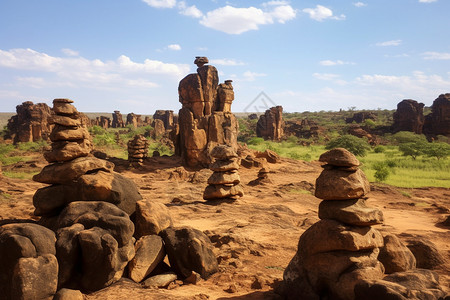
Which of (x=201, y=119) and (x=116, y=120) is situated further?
(x=116, y=120)

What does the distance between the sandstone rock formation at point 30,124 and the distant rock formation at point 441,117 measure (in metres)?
48.7

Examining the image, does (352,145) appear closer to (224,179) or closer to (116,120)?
(224,179)

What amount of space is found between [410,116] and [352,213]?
154 feet

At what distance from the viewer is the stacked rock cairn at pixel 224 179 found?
42.6 feet

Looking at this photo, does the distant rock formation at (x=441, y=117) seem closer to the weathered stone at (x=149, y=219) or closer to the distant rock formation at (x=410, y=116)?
the distant rock formation at (x=410, y=116)

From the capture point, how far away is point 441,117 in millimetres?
42906

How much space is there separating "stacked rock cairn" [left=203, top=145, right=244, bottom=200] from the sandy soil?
1.22 ft

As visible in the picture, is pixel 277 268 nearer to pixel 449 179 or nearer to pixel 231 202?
pixel 231 202

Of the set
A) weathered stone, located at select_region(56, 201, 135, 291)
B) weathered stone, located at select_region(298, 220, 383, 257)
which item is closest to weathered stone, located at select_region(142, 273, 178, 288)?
weathered stone, located at select_region(56, 201, 135, 291)

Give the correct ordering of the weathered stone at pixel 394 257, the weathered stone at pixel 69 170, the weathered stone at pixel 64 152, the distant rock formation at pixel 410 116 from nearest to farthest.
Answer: the weathered stone at pixel 394 257 → the weathered stone at pixel 69 170 → the weathered stone at pixel 64 152 → the distant rock formation at pixel 410 116

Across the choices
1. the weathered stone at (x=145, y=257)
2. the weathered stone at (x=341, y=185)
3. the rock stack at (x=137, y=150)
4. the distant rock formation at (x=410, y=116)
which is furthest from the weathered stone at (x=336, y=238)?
the distant rock formation at (x=410, y=116)

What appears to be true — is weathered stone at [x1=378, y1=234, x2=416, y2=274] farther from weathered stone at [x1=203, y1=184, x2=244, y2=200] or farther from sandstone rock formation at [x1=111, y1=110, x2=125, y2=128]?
sandstone rock formation at [x1=111, y1=110, x2=125, y2=128]

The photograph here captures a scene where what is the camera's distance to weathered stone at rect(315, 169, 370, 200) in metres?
5.37

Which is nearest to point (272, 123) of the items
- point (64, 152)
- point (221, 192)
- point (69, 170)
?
Answer: point (221, 192)
